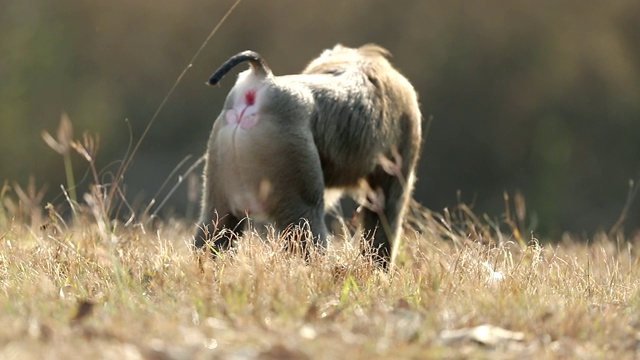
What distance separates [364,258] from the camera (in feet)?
15.3

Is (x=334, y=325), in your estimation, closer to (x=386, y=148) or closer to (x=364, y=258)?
(x=364, y=258)

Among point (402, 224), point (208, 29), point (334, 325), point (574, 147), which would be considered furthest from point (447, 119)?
point (334, 325)

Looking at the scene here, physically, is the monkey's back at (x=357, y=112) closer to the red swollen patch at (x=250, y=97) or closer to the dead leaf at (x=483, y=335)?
the red swollen patch at (x=250, y=97)

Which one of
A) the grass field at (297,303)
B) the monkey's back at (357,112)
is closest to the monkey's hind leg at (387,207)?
the monkey's back at (357,112)

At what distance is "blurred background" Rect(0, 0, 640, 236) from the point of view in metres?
15.6

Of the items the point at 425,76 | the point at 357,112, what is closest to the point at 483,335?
the point at 357,112

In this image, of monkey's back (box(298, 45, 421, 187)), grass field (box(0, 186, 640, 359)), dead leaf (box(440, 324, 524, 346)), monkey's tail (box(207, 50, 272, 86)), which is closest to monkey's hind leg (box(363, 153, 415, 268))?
monkey's back (box(298, 45, 421, 187))

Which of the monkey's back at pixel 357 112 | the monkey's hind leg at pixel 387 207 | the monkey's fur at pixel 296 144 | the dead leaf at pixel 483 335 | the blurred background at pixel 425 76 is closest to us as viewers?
the dead leaf at pixel 483 335

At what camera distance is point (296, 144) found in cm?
523

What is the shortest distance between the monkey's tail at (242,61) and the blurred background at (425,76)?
392 inches

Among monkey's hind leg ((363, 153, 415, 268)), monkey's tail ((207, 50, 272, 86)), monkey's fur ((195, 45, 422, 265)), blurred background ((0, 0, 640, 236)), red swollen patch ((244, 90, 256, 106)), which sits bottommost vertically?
blurred background ((0, 0, 640, 236))

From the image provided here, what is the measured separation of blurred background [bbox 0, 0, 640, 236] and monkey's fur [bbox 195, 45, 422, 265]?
31.0ft

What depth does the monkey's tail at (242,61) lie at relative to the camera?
200 inches

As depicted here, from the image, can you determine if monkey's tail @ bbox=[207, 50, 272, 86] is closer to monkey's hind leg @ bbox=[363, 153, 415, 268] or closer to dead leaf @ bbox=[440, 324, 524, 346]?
monkey's hind leg @ bbox=[363, 153, 415, 268]
